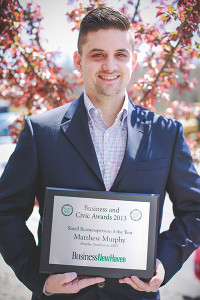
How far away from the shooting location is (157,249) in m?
1.76

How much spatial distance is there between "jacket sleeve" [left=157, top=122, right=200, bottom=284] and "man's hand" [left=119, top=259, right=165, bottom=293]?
2.6 inches

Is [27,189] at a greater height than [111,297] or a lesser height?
greater

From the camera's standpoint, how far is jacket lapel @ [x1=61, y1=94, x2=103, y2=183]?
1704mm

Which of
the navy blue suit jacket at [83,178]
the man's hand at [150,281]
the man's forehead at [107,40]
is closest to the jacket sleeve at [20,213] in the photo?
the navy blue suit jacket at [83,178]

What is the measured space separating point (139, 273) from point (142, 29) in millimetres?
1777

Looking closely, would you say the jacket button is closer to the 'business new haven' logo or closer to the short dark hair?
the 'business new haven' logo

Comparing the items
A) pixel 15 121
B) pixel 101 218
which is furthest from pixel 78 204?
pixel 15 121

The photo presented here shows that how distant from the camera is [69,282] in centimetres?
156

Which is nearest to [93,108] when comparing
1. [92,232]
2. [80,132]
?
[80,132]

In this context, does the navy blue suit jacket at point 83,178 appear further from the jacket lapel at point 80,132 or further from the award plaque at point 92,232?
the award plaque at point 92,232

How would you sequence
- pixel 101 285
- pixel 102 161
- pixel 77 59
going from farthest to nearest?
1. pixel 77 59
2. pixel 102 161
3. pixel 101 285

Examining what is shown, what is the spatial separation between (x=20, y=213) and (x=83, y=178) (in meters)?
0.39

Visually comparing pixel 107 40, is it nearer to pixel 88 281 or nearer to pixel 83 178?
pixel 83 178

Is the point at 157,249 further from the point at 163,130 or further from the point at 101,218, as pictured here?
the point at 163,130
